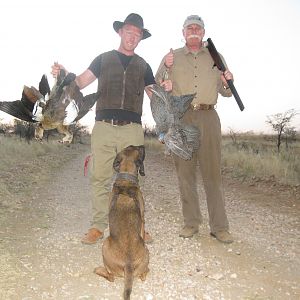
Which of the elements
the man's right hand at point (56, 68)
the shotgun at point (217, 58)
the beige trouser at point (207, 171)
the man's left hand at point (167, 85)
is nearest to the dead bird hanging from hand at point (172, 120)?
the man's left hand at point (167, 85)

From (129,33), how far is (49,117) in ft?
6.46

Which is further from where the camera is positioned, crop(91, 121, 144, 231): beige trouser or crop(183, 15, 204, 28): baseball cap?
crop(91, 121, 144, 231): beige trouser

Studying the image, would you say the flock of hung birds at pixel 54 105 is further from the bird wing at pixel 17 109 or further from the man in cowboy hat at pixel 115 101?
the man in cowboy hat at pixel 115 101

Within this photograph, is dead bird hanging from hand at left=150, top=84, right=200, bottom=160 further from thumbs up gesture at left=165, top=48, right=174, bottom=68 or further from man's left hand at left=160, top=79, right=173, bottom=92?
thumbs up gesture at left=165, top=48, right=174, bottom=68

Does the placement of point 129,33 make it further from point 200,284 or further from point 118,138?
point 200,284

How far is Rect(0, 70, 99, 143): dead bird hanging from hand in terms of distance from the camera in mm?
4273

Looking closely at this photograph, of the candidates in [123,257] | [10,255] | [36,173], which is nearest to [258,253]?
[123,257]

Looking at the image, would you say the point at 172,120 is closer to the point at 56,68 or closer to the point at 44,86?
the point at 56,68

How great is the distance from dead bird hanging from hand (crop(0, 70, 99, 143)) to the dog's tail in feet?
4.75

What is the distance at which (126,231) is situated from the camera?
454 centimetres

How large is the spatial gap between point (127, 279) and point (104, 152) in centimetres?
228

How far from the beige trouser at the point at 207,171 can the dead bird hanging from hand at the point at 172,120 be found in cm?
40

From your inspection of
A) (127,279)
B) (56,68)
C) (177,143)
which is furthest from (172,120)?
(127,279)

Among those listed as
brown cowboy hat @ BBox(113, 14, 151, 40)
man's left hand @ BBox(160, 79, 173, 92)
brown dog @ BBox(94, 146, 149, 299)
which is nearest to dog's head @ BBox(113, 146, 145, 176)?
brown dog @ BBox(94, 146, 149, 299)
